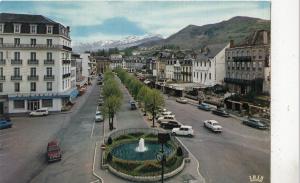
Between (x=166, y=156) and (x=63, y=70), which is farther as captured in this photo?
(x=63, y=70)

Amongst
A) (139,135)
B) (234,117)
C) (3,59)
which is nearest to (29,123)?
(3,59)

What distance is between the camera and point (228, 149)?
9.09 feet

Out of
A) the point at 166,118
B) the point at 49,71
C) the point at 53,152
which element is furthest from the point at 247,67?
the point at 53,152

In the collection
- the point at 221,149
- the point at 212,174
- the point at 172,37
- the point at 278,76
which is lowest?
the point at 212,174

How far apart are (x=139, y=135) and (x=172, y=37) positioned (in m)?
1.12

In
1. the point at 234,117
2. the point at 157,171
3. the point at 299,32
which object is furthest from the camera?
the point at 234,117

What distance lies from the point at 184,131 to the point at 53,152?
140cm

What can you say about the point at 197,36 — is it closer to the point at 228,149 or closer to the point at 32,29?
the point at 228,149

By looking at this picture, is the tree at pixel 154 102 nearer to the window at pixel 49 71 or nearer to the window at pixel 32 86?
the window at pixel 49 71

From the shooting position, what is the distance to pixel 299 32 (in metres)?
1.75

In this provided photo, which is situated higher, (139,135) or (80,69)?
(80,69)

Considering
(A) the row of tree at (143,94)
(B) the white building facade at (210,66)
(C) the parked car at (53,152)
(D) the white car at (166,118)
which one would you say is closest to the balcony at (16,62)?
(C) the parked car at (53,152)

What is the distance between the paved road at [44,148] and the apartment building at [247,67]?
1.73 meters

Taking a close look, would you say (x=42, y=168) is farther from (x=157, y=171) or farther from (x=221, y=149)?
(x=221, y=149)
